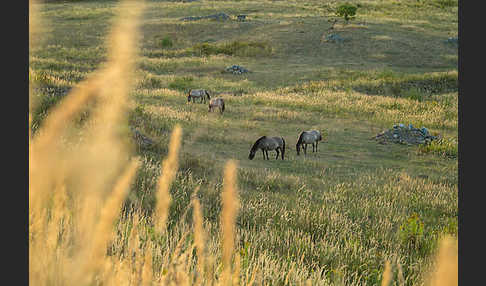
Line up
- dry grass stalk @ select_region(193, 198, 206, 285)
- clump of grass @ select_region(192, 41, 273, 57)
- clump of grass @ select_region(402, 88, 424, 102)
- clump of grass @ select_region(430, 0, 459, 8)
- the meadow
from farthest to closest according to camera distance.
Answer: clump of grass @ select_region(430, 0, 459, 8), clump of grass @ select_region(192, 41, 273, 57), clump of grass @ select_region(402, 88, 424, 102), dry grass stalk @ select_region(193, 198, 206, 285), the meadow

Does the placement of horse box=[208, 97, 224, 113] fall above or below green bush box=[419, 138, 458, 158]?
above

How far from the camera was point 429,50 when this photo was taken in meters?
47.7

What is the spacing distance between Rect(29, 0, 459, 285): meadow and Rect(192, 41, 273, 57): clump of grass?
254 millimetres

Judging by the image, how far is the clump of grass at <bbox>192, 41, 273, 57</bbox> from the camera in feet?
149

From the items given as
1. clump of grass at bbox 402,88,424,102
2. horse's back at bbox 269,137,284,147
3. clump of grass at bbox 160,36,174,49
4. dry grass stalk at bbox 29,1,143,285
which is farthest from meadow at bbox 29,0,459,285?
→ clump of grass at bbox 160,36,174,49

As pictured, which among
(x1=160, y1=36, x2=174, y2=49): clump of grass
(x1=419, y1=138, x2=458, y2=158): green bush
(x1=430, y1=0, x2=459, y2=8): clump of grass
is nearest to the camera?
(x1=419, y1=138, x2=458, y2=158): green bush

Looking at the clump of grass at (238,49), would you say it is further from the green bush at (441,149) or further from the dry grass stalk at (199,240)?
the dry grass stalk at (199,240)

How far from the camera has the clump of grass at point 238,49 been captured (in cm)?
4556

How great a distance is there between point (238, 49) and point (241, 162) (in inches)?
1339

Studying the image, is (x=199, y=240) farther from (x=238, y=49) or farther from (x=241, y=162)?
(x=238, y=49)

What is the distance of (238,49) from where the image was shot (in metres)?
46.7

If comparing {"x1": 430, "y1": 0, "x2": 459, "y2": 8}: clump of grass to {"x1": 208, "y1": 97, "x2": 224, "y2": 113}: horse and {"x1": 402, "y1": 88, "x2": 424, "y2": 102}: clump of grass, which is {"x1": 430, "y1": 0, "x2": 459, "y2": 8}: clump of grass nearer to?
{"x1": 402, "y1": 88, "x2": 424, "y2": 102}: clump of grass

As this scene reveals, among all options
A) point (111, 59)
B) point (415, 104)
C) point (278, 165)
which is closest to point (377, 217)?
point (278, 165)

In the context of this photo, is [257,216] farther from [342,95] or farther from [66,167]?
[342,95]
